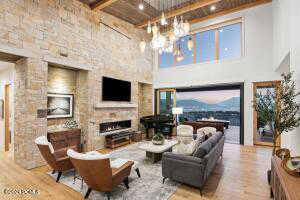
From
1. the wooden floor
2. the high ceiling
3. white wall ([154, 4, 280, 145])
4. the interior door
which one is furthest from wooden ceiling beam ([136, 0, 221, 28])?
the wooden floor

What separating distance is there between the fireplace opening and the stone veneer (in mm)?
212

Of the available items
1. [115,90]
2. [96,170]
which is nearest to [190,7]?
[115,90]

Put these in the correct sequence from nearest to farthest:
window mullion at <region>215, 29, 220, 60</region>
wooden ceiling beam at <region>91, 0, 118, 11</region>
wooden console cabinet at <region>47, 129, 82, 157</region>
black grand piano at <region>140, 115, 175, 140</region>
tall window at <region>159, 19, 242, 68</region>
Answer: wooden console cabinet at <region>47, 129, 82, 157</region>, wooden ceiling beam at <region>91, 0, 118, 11</region>, tall window at <region>159, 19, 242, 68</region>, window mullion at <region>215, 29, 220, 60</region>, black grand piano at <region>140, 115, 175, 140</region>

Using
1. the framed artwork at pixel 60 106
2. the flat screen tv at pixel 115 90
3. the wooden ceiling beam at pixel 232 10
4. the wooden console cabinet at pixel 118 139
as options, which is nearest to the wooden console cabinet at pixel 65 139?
the framed artwork at pixel 60 106

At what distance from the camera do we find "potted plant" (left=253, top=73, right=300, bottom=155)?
292 centimetres

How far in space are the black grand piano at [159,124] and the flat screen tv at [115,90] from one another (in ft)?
4.37

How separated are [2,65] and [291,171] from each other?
7753 millimetres

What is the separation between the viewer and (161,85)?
337 inches

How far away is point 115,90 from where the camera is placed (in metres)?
6.45

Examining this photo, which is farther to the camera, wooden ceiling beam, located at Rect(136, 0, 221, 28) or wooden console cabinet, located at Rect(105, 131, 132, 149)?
wooden console cabinet, located at Rect(105, 131, 132, 149)

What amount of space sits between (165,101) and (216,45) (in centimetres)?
369

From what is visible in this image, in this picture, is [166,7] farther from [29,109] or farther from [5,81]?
[5,81]

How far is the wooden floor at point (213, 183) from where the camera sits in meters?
2.81

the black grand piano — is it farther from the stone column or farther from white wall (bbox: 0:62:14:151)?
white wall (bbox: 0:62:14:151)
